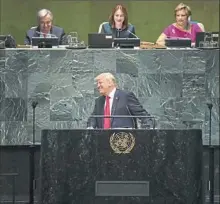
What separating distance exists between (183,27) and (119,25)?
35.9 inches

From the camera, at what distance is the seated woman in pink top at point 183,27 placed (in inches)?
502

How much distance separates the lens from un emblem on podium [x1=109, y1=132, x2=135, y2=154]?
8.83 m

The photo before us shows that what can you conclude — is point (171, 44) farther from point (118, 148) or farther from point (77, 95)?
point (118, 148)

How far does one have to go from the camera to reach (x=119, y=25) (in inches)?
500

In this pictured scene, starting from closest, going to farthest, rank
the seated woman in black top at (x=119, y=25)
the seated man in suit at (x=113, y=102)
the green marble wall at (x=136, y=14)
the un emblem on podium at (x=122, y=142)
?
1. the un emblem on podium at (x=122, y=142)
2. the seated man in suit at (x=113, y=102)
3. the seated woman in black top at (x=119, y=25)
4. the green marble wall at (x=136, y=14)

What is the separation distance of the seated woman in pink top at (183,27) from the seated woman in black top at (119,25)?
0.46 m

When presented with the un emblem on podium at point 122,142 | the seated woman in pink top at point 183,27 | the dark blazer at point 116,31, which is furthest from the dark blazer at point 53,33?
the un emblem on podium at point 122,142

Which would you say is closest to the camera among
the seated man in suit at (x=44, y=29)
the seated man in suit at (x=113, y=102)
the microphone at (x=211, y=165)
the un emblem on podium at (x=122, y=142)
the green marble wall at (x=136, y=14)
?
the un emblem on podium at (x=122, y=142)

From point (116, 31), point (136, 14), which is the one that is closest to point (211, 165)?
point (116, 31)

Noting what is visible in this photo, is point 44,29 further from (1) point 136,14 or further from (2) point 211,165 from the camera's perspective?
(1) point 136,14

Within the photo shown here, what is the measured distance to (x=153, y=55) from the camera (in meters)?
11.6

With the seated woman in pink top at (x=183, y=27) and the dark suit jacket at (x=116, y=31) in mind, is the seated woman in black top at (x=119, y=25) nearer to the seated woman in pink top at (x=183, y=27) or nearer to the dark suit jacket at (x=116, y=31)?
the dark suit jacket at (x=116, y=31)

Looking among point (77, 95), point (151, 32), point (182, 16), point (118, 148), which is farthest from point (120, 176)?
point (151, 32)

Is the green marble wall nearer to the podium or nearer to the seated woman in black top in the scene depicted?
the seated woman in black top
